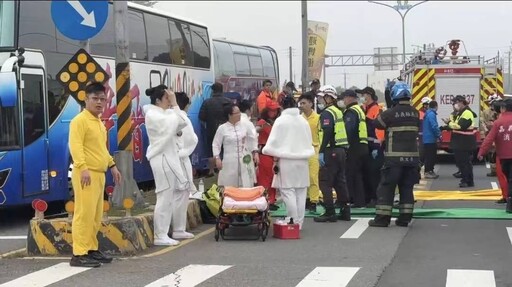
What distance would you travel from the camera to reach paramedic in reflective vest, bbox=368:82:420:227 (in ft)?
34.0

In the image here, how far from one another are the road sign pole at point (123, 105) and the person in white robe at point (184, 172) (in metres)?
0.85

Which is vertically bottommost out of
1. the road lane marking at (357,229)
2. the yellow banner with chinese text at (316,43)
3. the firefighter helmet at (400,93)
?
the road lane marking at (357,229)

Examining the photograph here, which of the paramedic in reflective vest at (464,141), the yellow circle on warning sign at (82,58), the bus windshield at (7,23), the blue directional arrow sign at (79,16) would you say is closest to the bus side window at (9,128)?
the bus windshield at (7,23)

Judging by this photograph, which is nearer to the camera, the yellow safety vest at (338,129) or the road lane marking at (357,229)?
the road lane marking at (357,229)

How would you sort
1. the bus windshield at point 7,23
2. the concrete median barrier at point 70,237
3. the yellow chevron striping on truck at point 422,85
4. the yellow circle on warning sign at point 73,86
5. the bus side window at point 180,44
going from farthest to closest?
the yellow chevron striping on truck at point 422,85, the bus side window at point 180,44, the bus windshield at point 7,23, the yellow circle on warning sign at point 73,86, the concrete median barrier at point 70,237

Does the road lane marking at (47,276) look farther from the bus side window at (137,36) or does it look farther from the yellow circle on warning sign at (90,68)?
the bus side window at (137,36)

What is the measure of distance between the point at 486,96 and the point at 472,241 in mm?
13215

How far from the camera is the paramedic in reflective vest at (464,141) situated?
15.6 m

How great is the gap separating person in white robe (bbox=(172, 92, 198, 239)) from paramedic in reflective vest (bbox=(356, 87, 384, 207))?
140 inches

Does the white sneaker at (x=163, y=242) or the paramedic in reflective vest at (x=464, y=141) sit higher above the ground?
the paramedic in reflective vest at (x=464, y=141)

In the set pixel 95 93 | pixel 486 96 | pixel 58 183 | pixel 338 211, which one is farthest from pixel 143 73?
pixel 486 96

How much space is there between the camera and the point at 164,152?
905cm

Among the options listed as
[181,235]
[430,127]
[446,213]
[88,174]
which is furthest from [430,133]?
[88,174]

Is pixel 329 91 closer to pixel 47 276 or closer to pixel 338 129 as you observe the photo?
pixel 338 129
